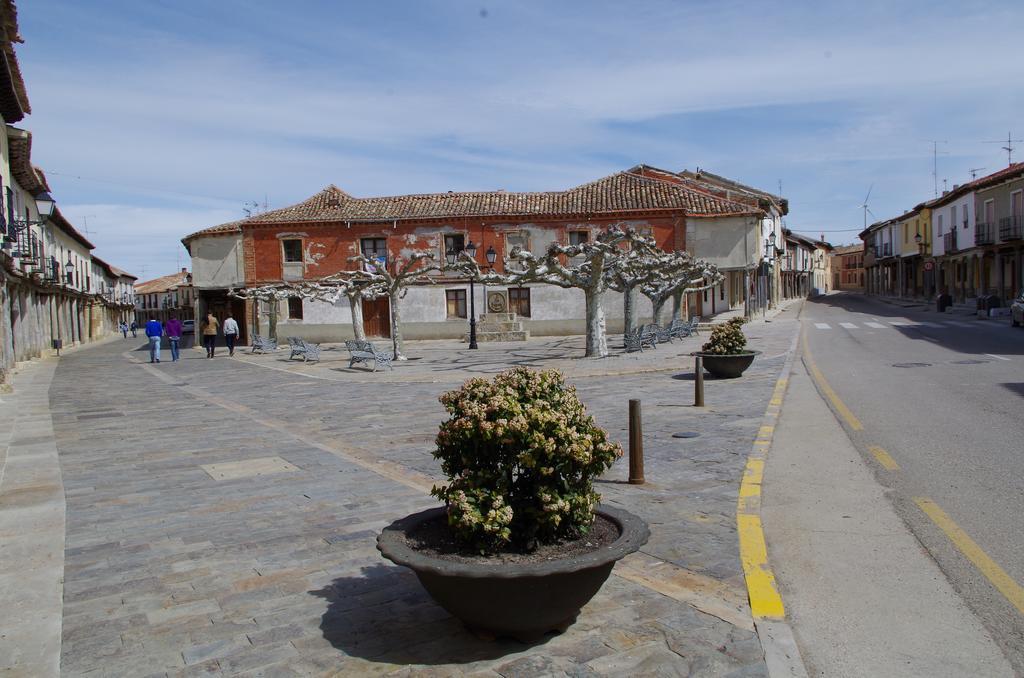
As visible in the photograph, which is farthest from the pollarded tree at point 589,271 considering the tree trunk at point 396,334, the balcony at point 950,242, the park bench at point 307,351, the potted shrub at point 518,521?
the balcony at point 950,242

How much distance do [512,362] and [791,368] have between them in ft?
26.1

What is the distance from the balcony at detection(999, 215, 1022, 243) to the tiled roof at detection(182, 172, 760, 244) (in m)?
11.7

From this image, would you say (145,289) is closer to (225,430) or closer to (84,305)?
(84,305)

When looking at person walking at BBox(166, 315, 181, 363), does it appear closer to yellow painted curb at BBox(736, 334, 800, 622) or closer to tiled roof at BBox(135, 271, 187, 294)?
yellow painted curb at BBox(736, 334, 800, 622)

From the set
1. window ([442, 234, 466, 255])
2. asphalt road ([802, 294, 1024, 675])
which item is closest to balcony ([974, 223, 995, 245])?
asphalt road ([802, 294, 1024, 675])

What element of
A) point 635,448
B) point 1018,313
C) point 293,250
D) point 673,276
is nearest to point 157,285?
point 293,250

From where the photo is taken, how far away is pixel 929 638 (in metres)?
3.69

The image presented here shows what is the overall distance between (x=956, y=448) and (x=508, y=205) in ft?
104

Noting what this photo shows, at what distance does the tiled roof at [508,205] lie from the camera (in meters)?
37.2

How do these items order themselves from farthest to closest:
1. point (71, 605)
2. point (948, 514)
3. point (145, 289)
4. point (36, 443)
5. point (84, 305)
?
point (145, 289)
point (84, 305)
point (36, 443)
point (948, 514)
point (71, 605)

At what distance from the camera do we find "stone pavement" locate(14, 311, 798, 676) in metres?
3.54

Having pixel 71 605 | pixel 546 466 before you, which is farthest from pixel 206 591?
pixel 546 466

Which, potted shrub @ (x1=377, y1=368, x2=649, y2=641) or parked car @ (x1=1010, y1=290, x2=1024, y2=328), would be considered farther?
parked car @ (x1=1010, y1=290, x2=1024, y2=328)

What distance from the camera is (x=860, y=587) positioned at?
14.3 ft
